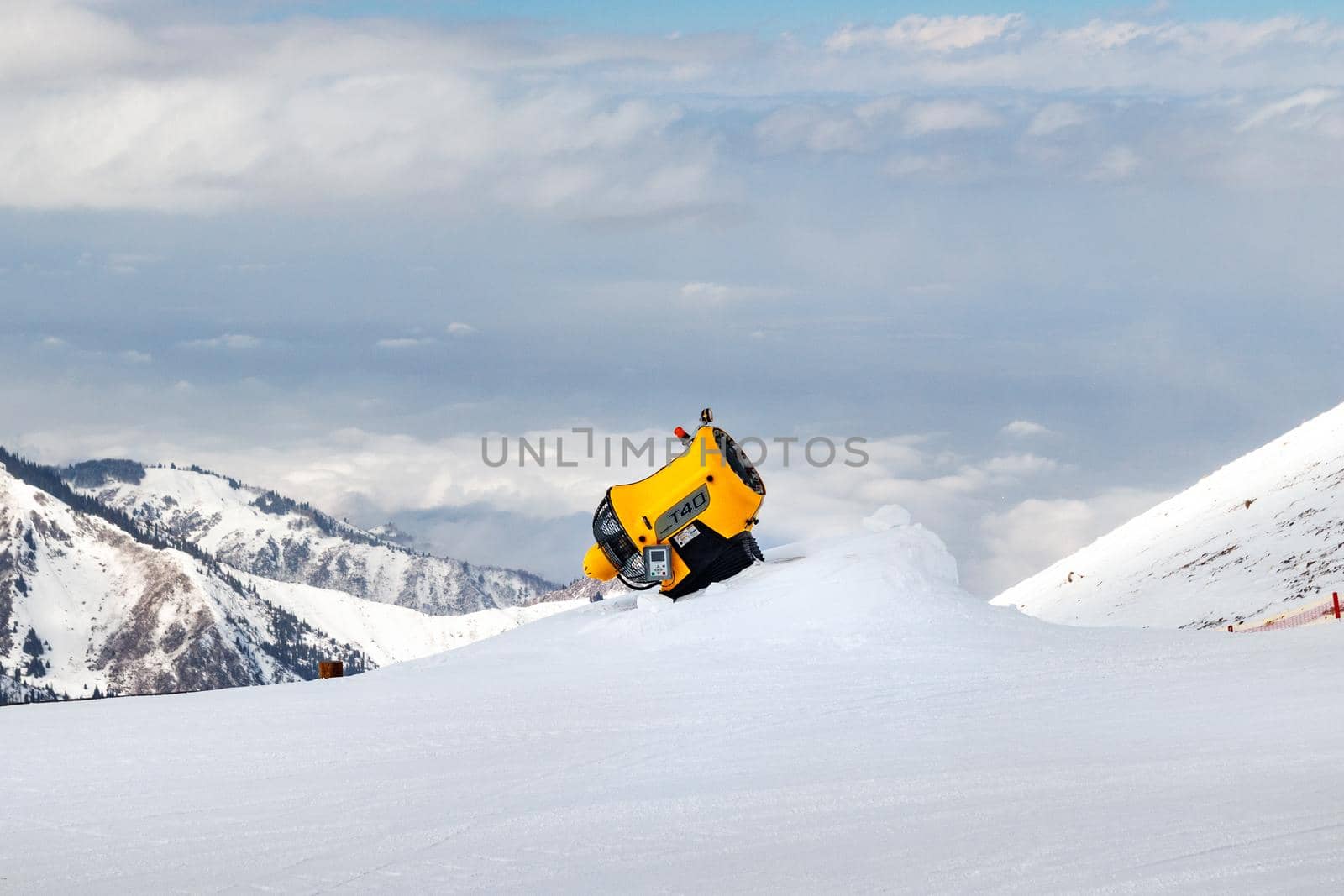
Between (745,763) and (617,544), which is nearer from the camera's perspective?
(745,763)

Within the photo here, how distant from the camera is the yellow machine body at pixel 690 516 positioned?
63.4ft

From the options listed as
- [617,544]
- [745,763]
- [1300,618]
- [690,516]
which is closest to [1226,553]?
[1300,618]

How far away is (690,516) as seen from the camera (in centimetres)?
1947

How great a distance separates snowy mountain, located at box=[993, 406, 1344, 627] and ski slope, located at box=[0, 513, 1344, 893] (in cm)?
1628

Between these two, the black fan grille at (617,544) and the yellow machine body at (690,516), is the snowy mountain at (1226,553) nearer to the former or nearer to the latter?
the yellow machine body at (690,516)

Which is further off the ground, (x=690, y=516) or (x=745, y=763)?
(x=690, y=516)

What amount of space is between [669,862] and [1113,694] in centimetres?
698

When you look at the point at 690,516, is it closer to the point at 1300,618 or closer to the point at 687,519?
the point at 687,519

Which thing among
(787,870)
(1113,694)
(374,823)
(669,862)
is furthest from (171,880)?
(1113,694)

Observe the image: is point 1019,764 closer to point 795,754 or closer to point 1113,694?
point 795,754

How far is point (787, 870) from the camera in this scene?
28.1ft

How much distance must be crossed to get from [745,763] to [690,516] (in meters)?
7.99

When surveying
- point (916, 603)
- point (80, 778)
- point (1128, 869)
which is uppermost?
point (916, 603)

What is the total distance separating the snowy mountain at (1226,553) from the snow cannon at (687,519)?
16.2m
